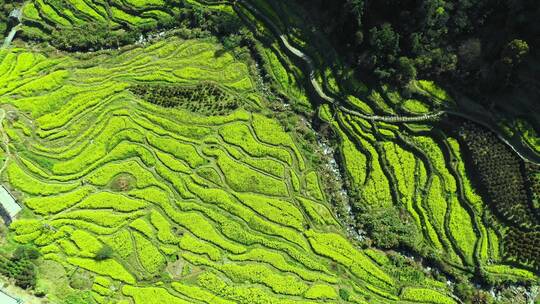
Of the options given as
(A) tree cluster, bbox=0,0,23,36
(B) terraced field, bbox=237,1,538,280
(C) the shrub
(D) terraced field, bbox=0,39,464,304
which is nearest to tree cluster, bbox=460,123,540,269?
(B) terraced field, bbox=237,1,538,280

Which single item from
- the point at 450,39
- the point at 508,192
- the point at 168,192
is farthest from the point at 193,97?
the point at 508,192

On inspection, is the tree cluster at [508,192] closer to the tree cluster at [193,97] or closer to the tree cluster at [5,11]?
the tree cluster at [193,97]

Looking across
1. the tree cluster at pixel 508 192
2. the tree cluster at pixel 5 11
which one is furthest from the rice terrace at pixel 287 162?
the tree cluster at pixel 5 11

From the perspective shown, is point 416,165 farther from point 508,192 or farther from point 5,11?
point 5,11

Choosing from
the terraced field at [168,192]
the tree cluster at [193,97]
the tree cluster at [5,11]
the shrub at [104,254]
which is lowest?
the shrub at [104,254]

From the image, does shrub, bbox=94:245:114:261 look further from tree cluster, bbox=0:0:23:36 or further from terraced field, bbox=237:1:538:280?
tree cluster, bbox=0:0:23:36

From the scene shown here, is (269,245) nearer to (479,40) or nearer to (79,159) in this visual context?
(79,159)
